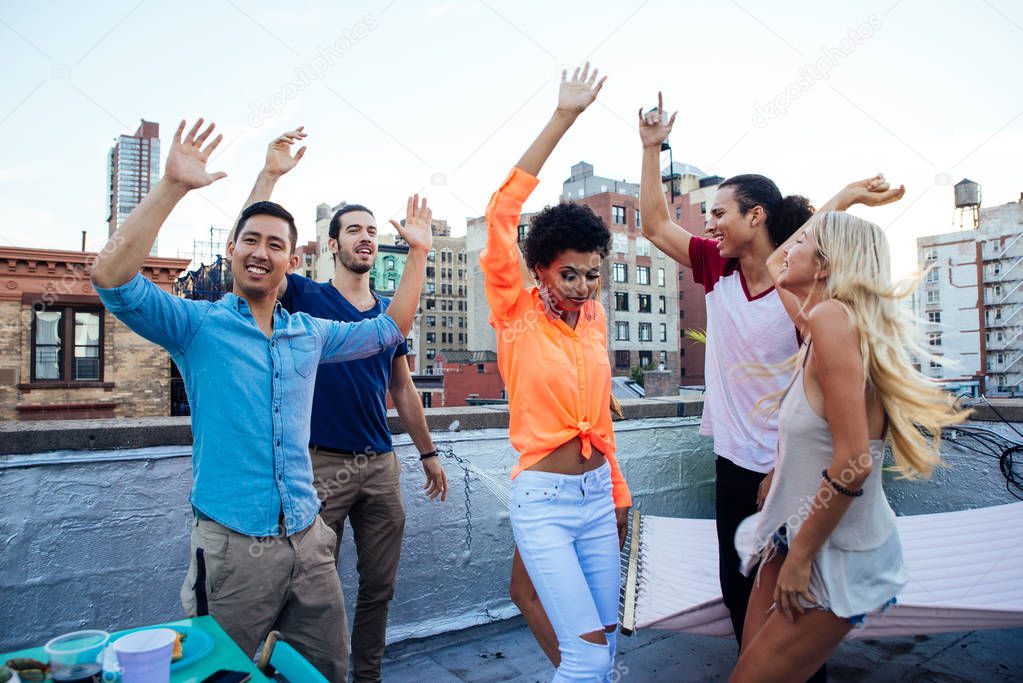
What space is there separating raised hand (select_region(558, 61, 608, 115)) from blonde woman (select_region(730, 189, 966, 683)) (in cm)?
95

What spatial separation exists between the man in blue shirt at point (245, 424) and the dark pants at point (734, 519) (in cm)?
139

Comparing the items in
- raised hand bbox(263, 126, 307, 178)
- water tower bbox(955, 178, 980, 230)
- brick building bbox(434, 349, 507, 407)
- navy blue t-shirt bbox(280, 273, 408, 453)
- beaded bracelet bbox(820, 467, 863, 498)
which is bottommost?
brick building bbox(434, 349, 507, 407)

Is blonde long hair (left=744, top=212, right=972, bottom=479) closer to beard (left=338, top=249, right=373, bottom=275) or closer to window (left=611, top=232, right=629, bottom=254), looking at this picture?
beard (left=338, top=249, right=373, bottom=275)

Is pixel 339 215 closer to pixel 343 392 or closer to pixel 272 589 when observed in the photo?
pixel 343 392

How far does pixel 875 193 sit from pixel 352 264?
2.13m

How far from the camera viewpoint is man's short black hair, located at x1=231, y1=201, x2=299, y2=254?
82.4 inches


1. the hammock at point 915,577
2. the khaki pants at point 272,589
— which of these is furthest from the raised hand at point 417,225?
the hammock at point 915,577

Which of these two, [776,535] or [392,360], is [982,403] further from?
[392,360]

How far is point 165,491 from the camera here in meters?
2.80

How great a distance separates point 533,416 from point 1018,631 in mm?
3361

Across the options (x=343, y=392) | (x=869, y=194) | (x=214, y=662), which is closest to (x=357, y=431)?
(x=343, y=392)

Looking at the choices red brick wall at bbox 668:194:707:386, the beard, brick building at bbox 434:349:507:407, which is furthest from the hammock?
red brick wall at bbox 668:194:707:386

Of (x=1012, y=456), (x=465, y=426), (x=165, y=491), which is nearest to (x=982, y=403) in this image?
(x=1012, y=456)

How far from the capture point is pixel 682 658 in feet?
11.0
